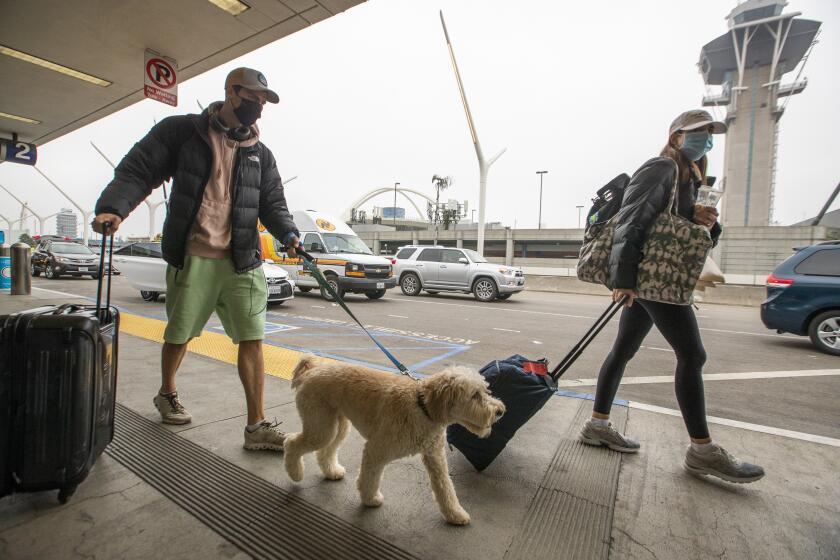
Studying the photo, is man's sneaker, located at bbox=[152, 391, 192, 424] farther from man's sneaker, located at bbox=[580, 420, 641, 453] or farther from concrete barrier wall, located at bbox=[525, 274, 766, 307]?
concrete barrier wall, located at bbox=[525, 274, 766, 307]

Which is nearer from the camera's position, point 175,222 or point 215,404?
point 175,222

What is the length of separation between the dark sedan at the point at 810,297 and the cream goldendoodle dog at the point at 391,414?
765cm

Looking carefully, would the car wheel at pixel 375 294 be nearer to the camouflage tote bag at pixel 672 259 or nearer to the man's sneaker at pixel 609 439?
the man's sneaker at pixel 609 439

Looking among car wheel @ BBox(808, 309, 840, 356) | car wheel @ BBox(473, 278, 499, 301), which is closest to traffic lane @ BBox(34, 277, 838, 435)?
car wheel @ BBox(808, 309, 840, 356)

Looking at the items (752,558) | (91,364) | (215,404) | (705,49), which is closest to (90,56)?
(215,404)

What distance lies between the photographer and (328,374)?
2.08m

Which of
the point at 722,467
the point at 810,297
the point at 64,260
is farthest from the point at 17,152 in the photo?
the point at 810,297

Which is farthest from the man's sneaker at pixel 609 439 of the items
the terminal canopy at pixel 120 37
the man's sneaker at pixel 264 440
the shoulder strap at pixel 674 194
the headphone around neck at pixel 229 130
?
the terminal canopy at pixel 120 37

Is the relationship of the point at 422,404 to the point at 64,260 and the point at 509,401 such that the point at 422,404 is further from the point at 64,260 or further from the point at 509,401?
the point at 64,260

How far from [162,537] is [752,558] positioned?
2582mm

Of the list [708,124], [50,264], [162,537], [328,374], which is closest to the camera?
[162,537]

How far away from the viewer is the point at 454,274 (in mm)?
14117

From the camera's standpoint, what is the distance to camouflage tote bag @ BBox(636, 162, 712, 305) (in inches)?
89.6

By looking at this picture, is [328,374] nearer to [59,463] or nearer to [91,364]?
[91,364]
